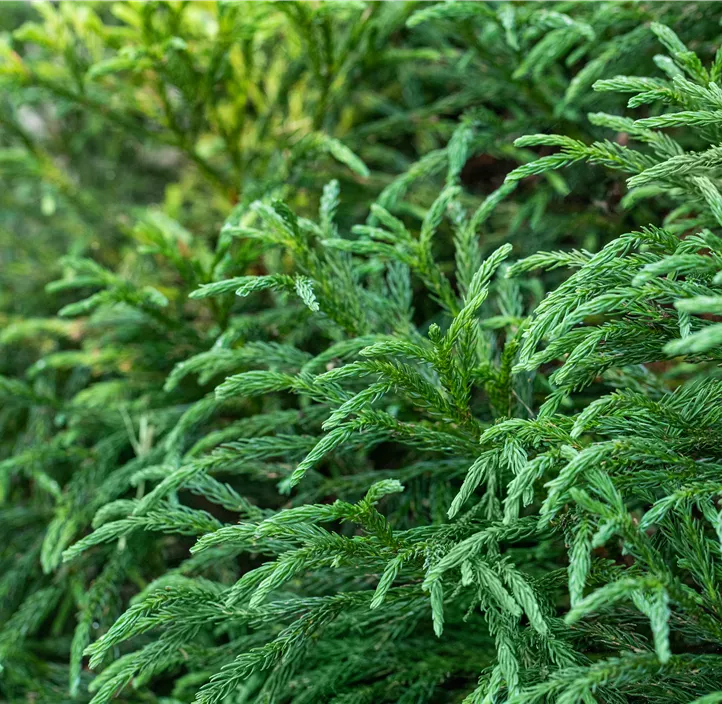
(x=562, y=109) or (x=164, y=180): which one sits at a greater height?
(x=562, y=109)

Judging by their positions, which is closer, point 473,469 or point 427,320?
point 473,469

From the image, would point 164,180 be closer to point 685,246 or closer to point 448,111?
point 448,111

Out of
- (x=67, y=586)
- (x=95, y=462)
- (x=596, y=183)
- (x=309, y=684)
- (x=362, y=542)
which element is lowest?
(x=67, y=586)

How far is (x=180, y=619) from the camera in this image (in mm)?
1093

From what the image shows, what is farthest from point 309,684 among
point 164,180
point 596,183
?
point 164,180

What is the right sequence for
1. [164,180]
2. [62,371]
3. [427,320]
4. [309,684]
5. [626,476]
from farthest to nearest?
[164,180]
[62,371]
[427,320]
[309,684]
[626,476]

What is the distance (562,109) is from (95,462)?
1.38 m

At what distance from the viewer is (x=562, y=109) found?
156 cm

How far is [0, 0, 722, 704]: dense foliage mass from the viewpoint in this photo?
3.21ft

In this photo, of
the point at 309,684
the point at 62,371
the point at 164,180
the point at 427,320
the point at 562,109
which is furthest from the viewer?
the point at 164,180

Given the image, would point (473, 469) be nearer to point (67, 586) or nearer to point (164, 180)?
point (67, 586)

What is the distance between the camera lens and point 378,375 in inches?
45.6

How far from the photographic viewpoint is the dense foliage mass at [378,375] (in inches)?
38.5

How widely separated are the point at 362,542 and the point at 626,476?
15.8 inches
